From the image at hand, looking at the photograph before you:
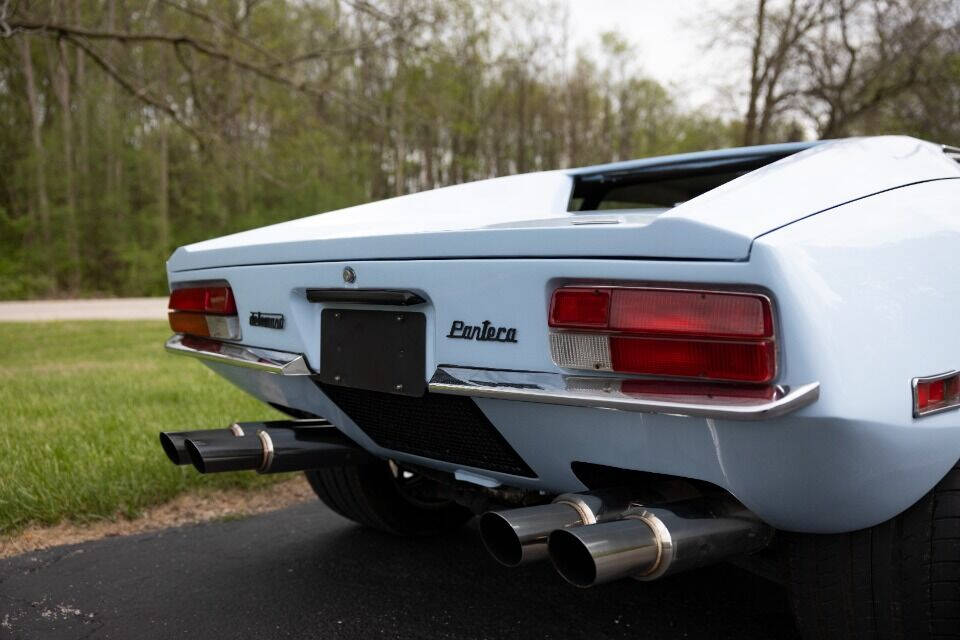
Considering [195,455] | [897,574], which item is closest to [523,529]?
[897,574]

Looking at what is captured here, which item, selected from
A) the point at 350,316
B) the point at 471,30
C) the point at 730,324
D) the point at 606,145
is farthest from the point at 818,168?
the point at 606,145

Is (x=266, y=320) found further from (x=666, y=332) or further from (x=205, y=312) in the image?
(x=666, y=332)

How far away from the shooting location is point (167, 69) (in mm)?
19672

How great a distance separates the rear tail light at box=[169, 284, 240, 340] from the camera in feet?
7.80

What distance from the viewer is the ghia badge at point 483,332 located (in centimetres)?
166

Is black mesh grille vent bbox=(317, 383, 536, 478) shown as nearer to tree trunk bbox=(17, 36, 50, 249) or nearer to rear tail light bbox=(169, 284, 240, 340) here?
rear tail light bbox=(169, 284, 240, 340)

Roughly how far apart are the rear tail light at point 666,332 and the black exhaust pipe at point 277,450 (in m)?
1.01

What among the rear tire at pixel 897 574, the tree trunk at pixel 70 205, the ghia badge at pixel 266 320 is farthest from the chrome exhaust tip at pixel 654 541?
the tree trunk at pixel 70 205

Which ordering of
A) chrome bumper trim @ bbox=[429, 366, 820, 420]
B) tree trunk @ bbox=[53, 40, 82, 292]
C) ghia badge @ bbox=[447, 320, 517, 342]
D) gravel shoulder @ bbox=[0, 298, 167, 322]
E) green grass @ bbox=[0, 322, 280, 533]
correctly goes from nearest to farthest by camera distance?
chrome bumper trim @ bbox=[429, 366, 820, 420] < ghia badge @ bbox=[447, 320, 517, 342] < green grass @ bbox=[0, 322, 280, 533] < gravel shoulder @ bbox=[0, 298, 167, 322] < tree trunk @ bbox=[53, 40, 82, 292]

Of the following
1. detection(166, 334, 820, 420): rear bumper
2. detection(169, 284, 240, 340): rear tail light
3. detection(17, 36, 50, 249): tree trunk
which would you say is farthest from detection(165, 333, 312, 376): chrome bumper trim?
detection(17, 36, 50, 249): tree trunk

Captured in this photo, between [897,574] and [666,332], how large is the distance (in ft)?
2.28

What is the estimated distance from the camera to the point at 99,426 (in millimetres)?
4473

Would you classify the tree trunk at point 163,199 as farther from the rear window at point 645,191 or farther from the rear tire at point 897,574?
the rear tire at point 897,574

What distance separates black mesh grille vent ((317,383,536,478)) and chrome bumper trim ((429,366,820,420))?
10 cm
